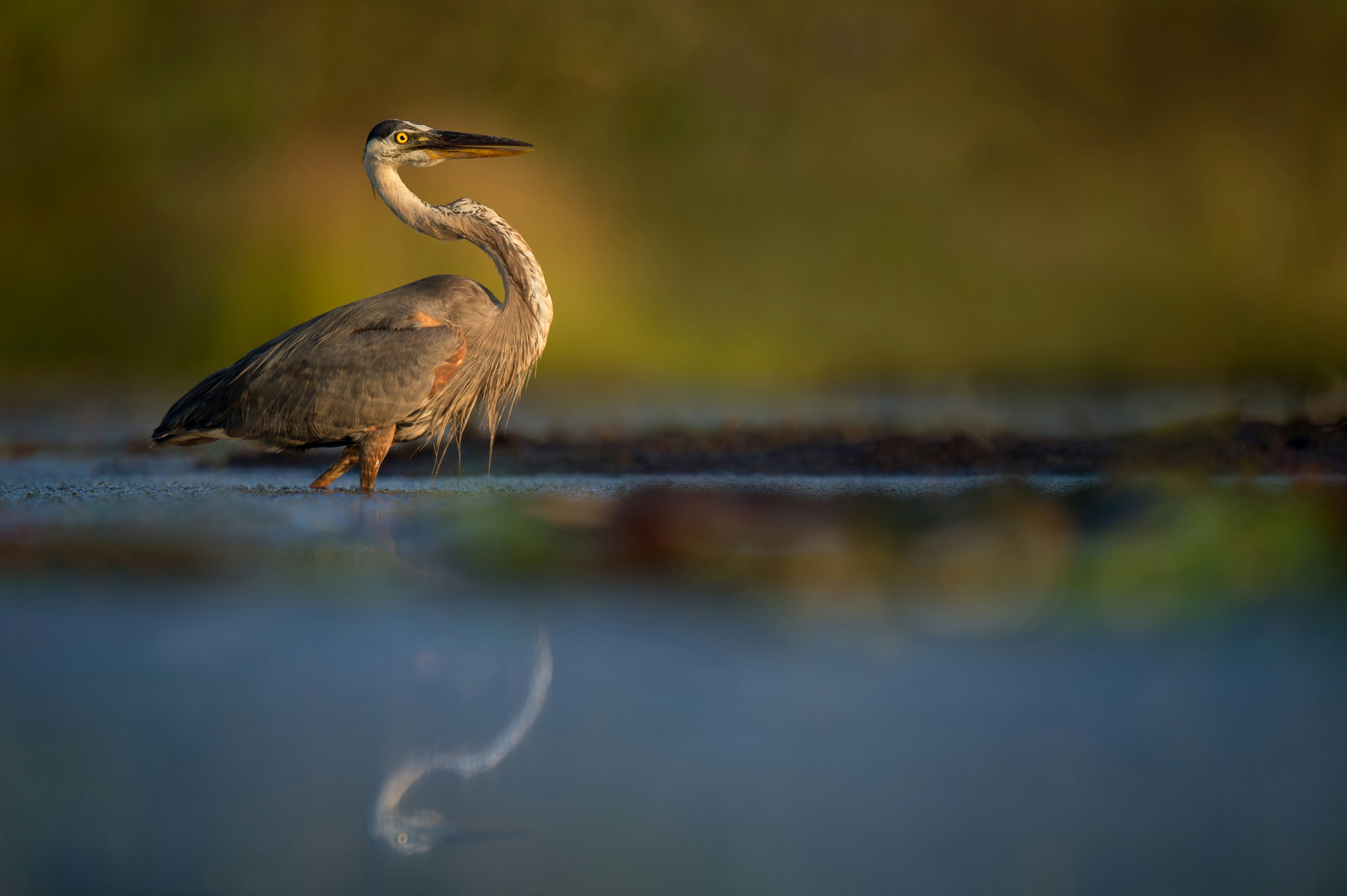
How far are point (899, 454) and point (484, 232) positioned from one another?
3.62 metres

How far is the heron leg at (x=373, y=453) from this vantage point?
6977mm

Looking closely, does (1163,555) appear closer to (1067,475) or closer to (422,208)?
(1067,475)

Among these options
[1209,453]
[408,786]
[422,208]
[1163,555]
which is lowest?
[408,786]

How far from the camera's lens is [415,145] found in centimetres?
754

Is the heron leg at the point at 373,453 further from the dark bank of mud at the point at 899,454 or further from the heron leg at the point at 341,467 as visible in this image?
the dark bank of mud at the point at 899,454

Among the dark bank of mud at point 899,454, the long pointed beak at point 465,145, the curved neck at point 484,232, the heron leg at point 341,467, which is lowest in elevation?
the heron leg at point 341,467

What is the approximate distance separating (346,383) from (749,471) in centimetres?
307

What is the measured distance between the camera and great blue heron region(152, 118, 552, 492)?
22.3ft

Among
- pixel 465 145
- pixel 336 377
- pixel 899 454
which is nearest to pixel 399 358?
pixel 336 377

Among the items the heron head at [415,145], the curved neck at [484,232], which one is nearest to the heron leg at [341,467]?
the curved neck at [484,232]

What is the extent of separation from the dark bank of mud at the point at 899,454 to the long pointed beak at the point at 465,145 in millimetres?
2090

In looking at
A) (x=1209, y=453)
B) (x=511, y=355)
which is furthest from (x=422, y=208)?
(x=1209, y=453)

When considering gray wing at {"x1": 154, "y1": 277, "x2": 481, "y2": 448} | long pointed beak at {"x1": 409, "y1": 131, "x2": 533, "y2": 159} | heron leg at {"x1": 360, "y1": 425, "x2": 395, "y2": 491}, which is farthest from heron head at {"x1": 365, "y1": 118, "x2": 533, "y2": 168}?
heron leg at {"x1": 360, "y1": 425, "x2": 395, "y2": 491}

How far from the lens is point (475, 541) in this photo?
523 cm
